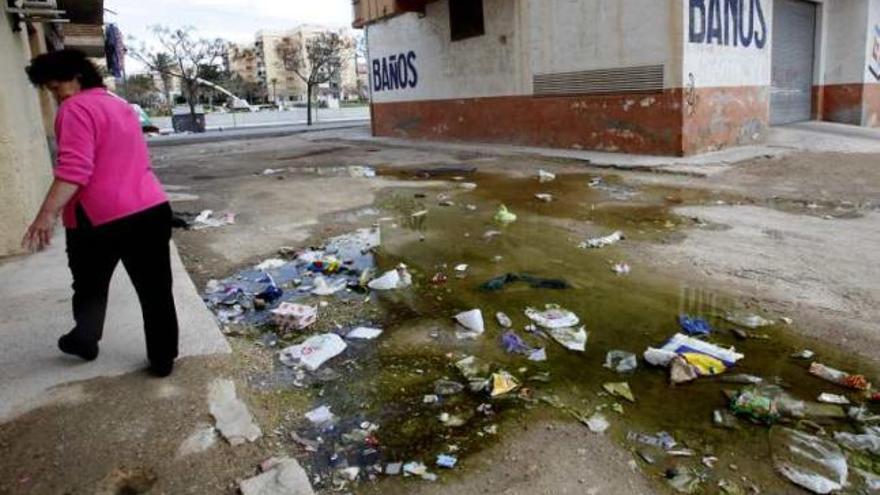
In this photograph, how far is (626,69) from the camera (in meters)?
10.6

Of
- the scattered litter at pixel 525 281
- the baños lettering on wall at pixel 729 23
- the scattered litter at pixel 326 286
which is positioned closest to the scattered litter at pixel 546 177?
the baños lettering on wall at pixel 729 23

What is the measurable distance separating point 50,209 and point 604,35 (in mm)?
10247

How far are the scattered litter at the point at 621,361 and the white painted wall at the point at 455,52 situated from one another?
34.3 feet

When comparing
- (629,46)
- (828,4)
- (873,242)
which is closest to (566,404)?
(873,242)

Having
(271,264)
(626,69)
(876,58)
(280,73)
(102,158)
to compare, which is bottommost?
(271,264)

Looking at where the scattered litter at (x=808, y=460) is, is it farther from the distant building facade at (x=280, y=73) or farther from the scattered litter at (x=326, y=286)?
the distant building facade at (x=280, y=73)

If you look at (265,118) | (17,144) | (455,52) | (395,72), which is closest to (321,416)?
(17,144)

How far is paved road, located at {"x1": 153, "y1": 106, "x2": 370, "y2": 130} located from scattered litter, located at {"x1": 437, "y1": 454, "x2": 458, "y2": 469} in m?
32.1

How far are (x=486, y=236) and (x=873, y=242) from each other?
10.3ft

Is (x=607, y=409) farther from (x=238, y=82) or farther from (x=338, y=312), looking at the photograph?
(x=238, y=82)

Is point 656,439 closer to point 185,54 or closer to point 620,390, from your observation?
point 620,390

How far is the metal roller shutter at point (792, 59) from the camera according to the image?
43.1 feet

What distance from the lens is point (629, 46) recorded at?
34.3ft

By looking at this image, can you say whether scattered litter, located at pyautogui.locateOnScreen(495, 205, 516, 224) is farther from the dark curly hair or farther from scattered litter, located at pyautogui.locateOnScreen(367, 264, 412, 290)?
the dark curly hair
